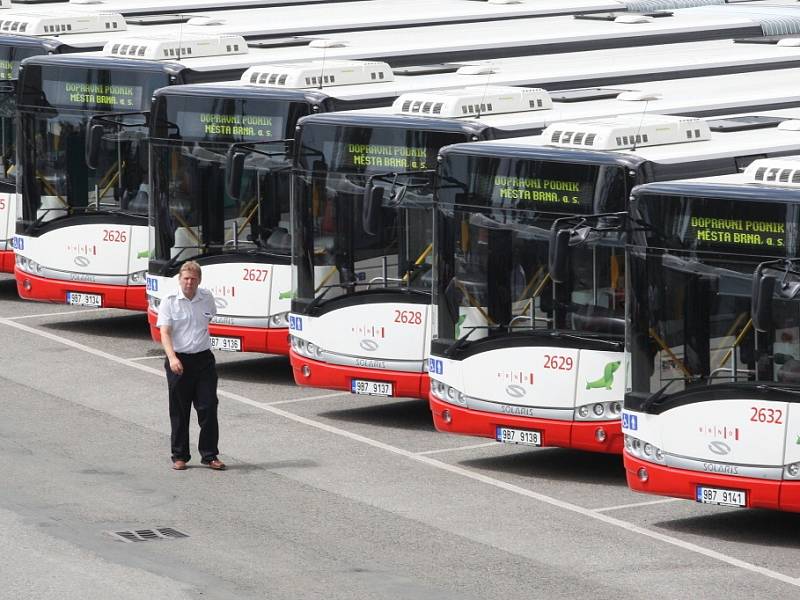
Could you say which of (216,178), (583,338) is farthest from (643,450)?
(216,178)

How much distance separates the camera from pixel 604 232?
15.0 m

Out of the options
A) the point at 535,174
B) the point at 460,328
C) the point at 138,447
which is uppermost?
the point at 535,174

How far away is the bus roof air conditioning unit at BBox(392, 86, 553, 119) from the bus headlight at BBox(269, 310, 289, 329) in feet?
8.43

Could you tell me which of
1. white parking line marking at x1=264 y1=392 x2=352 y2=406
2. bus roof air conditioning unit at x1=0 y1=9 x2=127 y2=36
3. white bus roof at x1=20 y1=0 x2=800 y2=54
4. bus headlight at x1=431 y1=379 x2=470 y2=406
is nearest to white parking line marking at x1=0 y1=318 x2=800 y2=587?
white parking line marking at x1=264 y1=392 x2=352 y2=406

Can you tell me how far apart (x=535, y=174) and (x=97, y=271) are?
25.7 feet

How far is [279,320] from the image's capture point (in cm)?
1947

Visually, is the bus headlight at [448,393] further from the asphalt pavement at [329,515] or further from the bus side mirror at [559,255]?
the bus side mirror at [559,255]

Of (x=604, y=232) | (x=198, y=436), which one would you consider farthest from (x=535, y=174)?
(x=198, y=436)

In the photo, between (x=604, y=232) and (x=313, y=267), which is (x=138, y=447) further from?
(x=604, y=232)

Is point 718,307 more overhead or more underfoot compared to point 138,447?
more overhead

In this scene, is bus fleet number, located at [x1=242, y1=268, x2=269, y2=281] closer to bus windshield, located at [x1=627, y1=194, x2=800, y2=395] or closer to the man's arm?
the man's arm

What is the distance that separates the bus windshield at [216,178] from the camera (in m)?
19.3

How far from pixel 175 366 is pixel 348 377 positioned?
2.67 m

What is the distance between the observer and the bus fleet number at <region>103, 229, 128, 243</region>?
2178 cm
